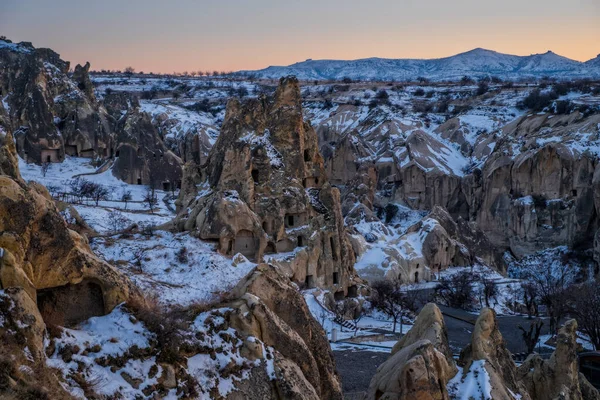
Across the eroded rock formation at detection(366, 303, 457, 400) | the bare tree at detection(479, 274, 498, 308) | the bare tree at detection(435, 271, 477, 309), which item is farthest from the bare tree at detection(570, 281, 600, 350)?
the eroded rock formation at detection(366, 303, 457, 400)

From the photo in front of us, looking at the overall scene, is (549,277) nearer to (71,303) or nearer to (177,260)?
(177,260)

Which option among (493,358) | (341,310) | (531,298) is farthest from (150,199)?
(493,358)

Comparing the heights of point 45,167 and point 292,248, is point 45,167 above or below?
above

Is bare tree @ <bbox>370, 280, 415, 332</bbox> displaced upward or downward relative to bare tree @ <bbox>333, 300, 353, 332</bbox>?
downward

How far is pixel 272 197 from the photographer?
3294cm

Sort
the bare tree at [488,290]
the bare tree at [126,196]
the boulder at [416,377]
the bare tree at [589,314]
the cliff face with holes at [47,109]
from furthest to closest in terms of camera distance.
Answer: the cliff face with holes at [47,109]
the bare tree at [126,196]
the bare tree at [488,290]
the bare tree at [589,314]
the boulder at [416,377]

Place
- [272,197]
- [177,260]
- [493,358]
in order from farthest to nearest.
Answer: [272,197] → [177,260] → [493,358]

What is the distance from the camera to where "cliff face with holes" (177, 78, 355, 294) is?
29.7 metres

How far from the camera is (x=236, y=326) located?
881cm

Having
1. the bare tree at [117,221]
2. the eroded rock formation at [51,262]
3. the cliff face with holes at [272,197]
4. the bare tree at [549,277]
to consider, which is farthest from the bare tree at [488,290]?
the eroded rock formation at [51,262]

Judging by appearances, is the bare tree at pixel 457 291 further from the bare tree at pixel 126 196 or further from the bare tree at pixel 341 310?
the bare tree at pixel 126 196

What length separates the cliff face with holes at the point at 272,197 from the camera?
29672 millimetres

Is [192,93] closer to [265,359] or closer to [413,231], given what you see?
[413,231]

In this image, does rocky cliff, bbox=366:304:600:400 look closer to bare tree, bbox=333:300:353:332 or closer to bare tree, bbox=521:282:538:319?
bare tree, bbox=333:300:353:332
